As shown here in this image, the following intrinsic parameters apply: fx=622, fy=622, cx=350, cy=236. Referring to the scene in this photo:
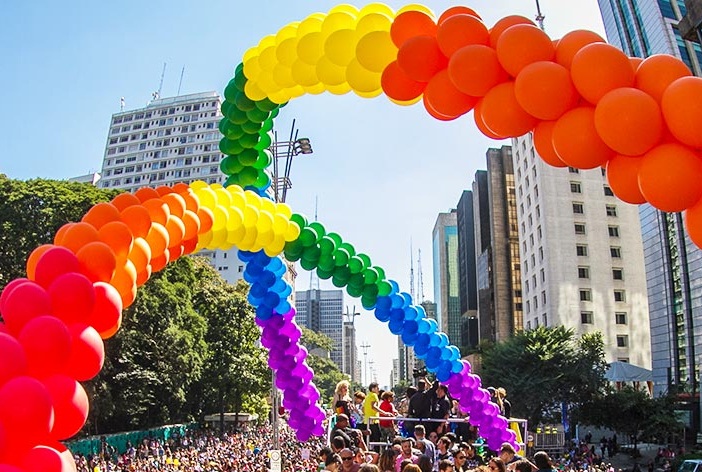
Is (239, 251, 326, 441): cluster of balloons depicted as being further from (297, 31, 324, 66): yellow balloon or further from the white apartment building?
the white apartment building

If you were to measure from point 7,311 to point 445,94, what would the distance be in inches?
149

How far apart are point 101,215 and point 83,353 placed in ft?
6.10

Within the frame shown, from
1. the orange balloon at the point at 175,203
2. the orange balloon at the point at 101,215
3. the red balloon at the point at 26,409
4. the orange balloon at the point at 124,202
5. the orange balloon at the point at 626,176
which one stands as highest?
the orange balloon at the point at 175,203

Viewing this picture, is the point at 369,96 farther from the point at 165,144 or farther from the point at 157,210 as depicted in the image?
the point at 165,144

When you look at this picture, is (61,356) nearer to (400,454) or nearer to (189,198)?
(189,198)

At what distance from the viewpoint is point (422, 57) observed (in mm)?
4973

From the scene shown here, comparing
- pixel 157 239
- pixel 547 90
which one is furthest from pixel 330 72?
pixel 547 90

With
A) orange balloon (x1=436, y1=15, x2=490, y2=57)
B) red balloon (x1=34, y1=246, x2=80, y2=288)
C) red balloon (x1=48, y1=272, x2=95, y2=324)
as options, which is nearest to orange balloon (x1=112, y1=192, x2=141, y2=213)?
red balloon (x1=34, y1=246, x2=80, y2=288)

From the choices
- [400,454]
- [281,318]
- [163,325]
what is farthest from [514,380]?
[400,454]

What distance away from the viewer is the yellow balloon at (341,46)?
244 inches

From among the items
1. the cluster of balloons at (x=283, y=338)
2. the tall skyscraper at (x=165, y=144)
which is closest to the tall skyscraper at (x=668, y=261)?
the cluster of balloons at (x=283, y=338)

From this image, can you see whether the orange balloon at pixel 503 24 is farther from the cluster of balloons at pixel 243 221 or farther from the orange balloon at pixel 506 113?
the cluster of balloons at pixel 243 221

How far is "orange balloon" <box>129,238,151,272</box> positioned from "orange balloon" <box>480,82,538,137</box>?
12.1ft

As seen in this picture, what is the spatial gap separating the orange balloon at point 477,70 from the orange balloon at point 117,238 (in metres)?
3.49
